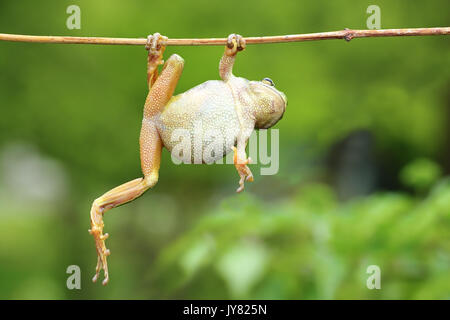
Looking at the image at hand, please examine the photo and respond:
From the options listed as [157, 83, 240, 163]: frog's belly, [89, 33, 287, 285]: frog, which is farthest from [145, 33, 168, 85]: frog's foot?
[157, 83, 240, 163]: frog's belly

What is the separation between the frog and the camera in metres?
1.45

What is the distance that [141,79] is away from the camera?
3570 millimetres

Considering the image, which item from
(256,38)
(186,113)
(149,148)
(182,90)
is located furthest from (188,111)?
(182,90)

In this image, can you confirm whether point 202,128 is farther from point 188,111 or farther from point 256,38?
point 256,38

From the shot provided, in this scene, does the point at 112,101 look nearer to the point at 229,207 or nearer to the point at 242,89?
the point at 229,207

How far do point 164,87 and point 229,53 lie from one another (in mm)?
180

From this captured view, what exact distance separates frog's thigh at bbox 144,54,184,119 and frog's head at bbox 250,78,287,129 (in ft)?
0.65

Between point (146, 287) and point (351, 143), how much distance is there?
1.71 meters

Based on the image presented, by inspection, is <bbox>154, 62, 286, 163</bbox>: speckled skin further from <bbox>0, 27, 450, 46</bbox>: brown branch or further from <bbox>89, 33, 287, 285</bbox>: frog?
<bbox>0, 27, 450, 46</bbox>: brown branch

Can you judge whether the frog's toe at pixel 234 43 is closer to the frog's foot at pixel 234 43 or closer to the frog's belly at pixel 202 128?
the frog's foot at pixel 234 43

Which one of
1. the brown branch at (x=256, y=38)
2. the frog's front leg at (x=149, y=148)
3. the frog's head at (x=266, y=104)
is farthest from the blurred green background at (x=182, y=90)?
the brown branch at (x=256, y=38)

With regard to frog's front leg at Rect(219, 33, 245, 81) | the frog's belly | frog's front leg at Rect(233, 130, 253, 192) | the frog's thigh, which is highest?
frog's front leg at Rect(219, 33, 245, 81)

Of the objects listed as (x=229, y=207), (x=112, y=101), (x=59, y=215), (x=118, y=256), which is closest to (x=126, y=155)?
(x=112, y=101)

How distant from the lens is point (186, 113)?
4.78 feet
